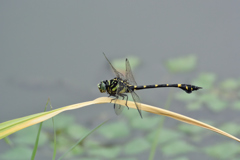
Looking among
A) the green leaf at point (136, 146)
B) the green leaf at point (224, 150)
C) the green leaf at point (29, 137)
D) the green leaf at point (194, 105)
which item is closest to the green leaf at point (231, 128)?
the green leaf at point (224, 150)

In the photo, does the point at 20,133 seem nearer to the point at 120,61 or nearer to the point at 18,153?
the point at 18,153

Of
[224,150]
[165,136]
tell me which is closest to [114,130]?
[165,136]

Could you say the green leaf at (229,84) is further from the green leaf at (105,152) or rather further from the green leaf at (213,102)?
the green leaf at (105,152)

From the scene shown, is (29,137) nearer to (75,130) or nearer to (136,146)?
(75,130)

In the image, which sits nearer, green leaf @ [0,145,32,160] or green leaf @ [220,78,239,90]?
green leaf @ [0,145,32,160]

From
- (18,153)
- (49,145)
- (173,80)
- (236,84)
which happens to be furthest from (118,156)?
(236,84)

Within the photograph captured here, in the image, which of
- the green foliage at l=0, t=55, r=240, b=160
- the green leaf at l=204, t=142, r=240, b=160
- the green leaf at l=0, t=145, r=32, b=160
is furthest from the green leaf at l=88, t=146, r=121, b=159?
the green leaf at l=204, t=142, r=240, b=160

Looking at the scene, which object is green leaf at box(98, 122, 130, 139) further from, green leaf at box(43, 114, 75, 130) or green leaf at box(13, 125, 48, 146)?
green leaf at box(13, 125, 48, 146)
